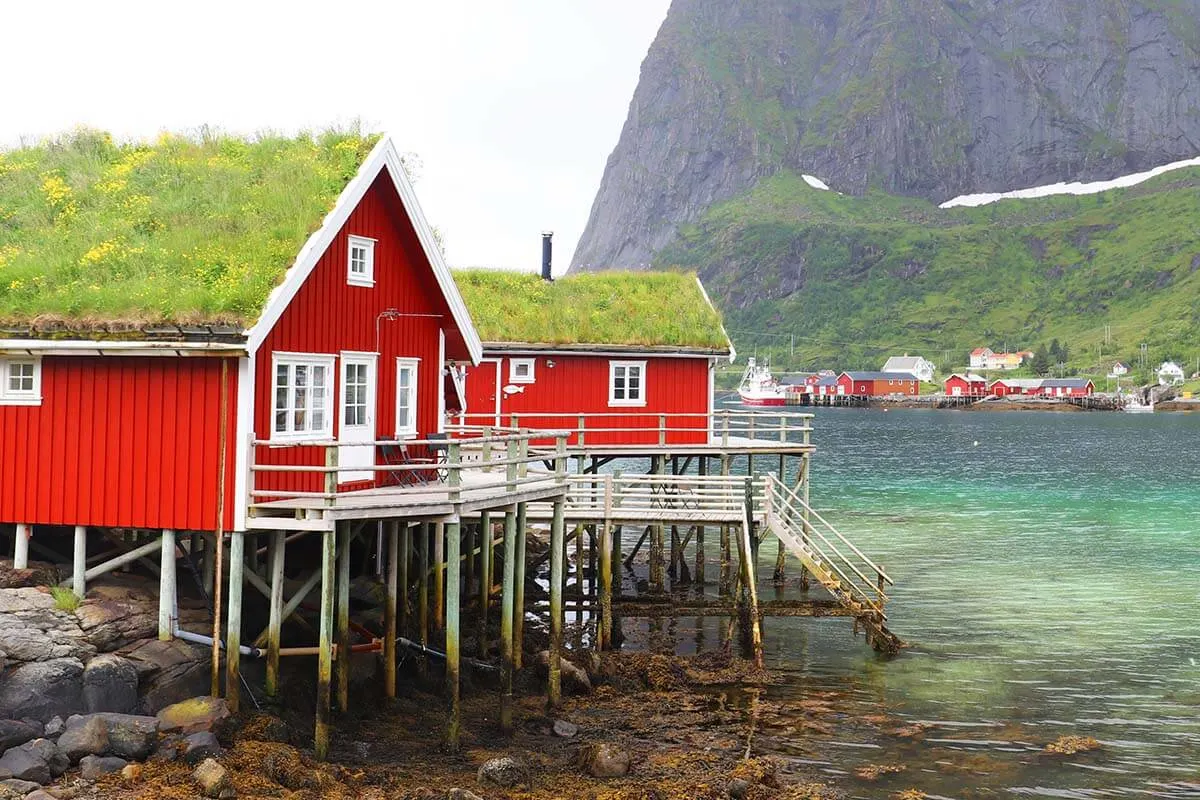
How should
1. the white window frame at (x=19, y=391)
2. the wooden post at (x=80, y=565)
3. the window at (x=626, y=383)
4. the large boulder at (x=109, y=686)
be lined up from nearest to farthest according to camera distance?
the large boulder at (x=109, y=686) < the wooden post at (x=80, y=565) < the white window frame at (x=19, y=391) < the window at (x=626, y=383)

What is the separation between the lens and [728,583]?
114 ft

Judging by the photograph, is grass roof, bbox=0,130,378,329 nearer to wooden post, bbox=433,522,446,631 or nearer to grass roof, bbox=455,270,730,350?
wooden post, bbox=433,522,446,631

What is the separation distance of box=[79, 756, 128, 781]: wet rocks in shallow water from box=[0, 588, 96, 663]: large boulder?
175cm

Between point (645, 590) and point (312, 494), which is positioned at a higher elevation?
point (312, 494)

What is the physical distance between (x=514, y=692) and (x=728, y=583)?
13012mm

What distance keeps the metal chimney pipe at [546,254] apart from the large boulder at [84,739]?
2457 centimetres

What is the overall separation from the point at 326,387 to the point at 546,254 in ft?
62.9

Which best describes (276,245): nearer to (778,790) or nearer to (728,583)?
(778,790)

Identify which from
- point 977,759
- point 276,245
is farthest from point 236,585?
point 977,759

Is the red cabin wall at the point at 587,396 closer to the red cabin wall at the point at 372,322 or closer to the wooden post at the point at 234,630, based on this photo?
the red cabin wall at the point at 372,322

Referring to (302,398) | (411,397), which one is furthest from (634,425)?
(302,398)

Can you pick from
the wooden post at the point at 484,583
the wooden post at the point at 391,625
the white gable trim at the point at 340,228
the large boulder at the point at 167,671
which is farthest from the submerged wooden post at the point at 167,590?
the wooden post at the point at 484,583

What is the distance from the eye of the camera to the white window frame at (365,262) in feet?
71.8

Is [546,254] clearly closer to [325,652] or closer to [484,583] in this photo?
[484,583]
